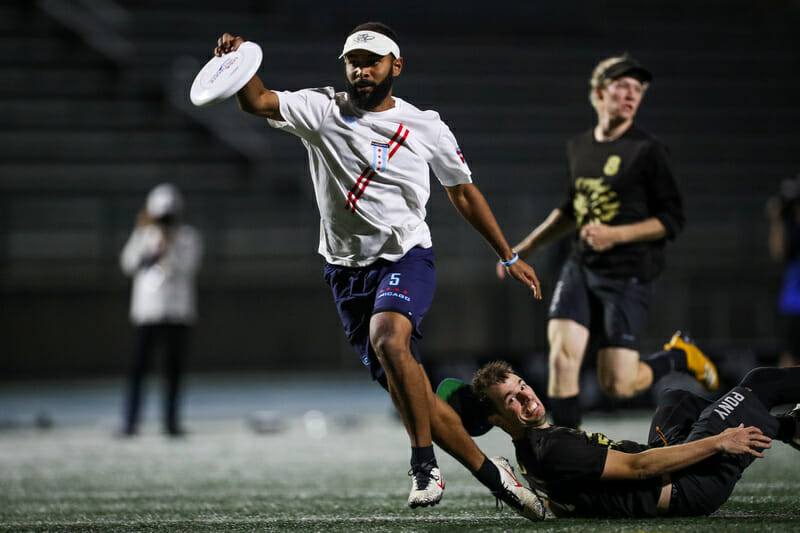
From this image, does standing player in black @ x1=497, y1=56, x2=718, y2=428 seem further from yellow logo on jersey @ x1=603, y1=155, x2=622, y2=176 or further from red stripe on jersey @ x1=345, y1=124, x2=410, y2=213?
red stripe on jersey @ x1=345, y1=124, x2=410, y2=213

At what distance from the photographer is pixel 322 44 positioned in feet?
57.2

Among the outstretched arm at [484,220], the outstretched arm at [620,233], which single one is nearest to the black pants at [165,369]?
the outstretched arm at [620,233]

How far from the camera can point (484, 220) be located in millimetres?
3828

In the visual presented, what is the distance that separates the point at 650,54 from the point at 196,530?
1639cm

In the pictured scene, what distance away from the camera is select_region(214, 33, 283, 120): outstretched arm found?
3.37 m

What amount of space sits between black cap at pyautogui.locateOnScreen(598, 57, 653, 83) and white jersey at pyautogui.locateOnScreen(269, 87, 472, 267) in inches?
53.9

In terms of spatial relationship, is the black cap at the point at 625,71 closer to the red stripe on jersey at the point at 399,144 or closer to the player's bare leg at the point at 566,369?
the player's bare leg at the point at 566,369

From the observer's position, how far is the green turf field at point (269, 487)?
3.54 meters

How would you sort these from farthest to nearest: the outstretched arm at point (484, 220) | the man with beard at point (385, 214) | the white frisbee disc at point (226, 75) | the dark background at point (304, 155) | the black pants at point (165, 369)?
the dark background at point (304, 155) < the black pants at point (165, 369) < the outstretched arm at point (484, 220) < the man with beard at point (385, 214) < the white frisbee disc at point (226, 75)

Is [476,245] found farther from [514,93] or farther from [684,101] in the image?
[684,101]

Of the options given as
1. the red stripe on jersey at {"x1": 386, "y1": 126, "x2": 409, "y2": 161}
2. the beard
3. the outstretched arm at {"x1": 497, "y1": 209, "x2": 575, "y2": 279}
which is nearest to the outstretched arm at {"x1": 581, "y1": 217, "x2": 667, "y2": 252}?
the outstretched arm at {"x1": 497, "y1": 209, "x2": 575, "y2": 279}

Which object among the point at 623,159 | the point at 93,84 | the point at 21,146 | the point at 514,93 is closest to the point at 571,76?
the point at 514,93

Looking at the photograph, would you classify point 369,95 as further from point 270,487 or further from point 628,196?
point 270,487

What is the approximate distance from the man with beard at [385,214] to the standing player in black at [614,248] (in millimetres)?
967
